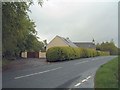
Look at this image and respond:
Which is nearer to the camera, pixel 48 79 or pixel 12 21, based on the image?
pixel 48 79

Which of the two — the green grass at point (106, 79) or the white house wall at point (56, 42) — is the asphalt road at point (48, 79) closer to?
the green grass at point (106, 79)

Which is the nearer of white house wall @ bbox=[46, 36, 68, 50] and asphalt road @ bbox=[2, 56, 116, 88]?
asphalt road @ bbox=[2, 56, 116, 88]

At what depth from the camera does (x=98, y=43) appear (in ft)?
518

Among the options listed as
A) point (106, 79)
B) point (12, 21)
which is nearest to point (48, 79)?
point (106, 79)

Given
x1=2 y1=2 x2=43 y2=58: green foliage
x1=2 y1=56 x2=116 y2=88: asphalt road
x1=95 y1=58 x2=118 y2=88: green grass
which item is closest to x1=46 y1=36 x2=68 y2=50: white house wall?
x1=2 y1=2 x2=43 y2=58: green foliage

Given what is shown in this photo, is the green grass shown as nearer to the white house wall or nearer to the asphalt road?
the asphalt road

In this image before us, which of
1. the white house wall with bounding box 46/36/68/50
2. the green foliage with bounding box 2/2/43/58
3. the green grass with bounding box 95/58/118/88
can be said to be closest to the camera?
the green grass with bounding box 95/58/118/88

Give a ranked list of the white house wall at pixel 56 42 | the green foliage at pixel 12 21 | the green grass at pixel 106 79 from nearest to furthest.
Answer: the green grass at pixel 106 79 → the green foliage at pixel 12 21 → the white house wall at pixel 56 42

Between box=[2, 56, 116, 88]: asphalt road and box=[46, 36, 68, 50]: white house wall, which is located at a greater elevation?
box=[46, 36, 68, 50]: white house wall

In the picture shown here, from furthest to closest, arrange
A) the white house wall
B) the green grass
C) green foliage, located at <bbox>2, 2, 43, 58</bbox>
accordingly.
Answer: the white house wall → green foliage, located at <bbox>2, 2, 43, 58</bbox> → the green grass

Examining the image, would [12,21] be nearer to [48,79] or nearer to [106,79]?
[48,79]

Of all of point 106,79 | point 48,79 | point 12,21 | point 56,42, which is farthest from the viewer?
point 56,42

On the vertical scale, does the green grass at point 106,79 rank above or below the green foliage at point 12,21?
below

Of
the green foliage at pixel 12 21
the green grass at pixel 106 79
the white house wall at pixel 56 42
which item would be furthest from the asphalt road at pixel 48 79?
the white house wall at pixel 56 42
